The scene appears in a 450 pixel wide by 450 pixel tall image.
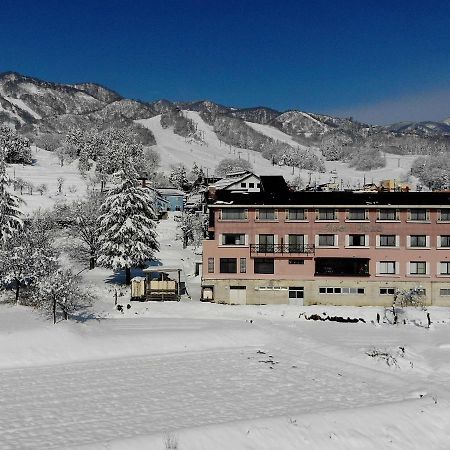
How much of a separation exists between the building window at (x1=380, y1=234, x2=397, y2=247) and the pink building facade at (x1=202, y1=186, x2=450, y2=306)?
85 millimetres

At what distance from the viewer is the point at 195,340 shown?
3117cm

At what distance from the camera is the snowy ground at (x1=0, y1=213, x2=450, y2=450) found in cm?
1872

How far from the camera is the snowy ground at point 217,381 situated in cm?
1872

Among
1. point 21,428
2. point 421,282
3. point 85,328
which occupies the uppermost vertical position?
point 421,282

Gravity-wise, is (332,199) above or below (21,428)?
above

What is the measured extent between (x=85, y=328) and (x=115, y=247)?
15044mm

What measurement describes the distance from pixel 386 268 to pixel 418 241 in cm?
373

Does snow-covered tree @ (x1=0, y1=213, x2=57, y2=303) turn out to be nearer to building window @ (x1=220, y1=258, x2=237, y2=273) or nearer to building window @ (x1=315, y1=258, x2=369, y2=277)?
building window @ (x1=220, y1=258, x2=237, y2=273)

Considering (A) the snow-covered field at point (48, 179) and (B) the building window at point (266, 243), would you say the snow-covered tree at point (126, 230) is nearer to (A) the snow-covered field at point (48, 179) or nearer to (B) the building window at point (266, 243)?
(B) the building window at point (266, 243)

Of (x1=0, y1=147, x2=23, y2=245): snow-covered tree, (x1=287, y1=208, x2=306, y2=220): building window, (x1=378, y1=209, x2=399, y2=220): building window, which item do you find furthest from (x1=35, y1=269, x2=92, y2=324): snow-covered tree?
(x1=378, y1=209, x2=399, y2=220): building window

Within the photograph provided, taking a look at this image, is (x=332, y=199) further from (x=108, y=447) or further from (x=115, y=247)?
(x=108, y=447)

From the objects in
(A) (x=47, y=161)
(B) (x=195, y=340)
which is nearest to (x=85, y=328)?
(B) (x=195, y=340)

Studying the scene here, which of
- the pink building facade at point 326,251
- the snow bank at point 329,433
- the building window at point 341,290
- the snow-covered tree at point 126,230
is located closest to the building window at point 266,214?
the pink building facade at point 326,251

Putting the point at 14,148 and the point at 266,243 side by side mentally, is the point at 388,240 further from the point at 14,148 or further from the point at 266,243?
the point at 14,148
